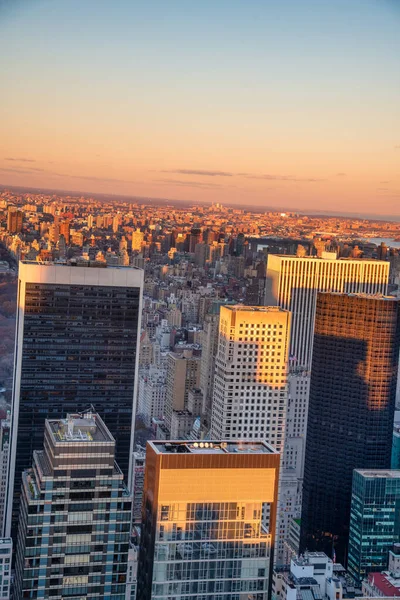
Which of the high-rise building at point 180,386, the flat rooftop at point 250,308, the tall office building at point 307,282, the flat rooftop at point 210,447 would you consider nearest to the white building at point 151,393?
the high-rise building at point 180,386

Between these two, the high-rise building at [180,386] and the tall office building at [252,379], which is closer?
the tall office building at [252,379]

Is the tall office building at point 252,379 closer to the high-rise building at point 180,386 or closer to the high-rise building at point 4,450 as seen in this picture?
the high-rise building at point 180,386

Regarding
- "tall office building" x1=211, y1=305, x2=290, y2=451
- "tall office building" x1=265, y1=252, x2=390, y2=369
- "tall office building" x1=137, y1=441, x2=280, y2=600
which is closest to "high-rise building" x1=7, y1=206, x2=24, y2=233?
"tall office building" x1=211, y1=305, x2=290, y2=451

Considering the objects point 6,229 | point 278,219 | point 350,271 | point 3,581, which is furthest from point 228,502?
point 350,271

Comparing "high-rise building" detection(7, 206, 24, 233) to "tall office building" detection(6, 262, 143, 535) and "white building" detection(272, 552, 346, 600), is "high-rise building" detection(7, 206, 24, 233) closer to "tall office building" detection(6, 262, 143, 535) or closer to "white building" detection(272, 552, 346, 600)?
"tall office building" detection(6, 262, 143, 535)

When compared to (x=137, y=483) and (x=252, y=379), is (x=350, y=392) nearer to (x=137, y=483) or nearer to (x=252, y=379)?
(x=252, y=379)

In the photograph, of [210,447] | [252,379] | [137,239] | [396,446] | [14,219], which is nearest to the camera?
[210,447]

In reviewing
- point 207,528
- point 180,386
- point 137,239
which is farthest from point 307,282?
point 207,528
